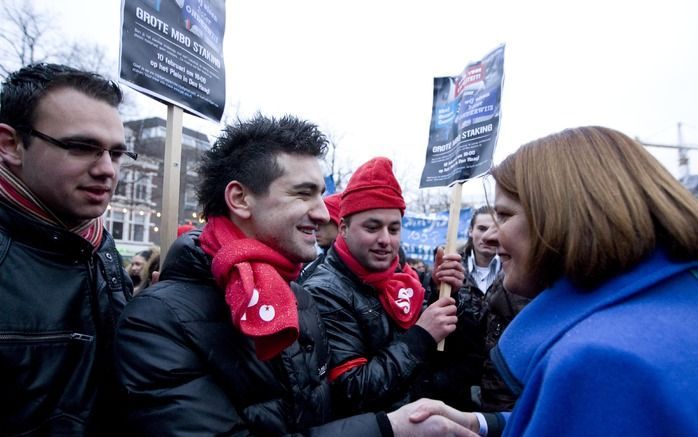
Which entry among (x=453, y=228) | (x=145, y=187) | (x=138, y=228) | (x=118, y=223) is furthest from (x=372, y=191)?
(x=138, y=228)

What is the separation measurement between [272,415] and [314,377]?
1.07 ft

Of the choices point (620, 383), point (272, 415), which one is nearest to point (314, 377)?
point (272, 415)

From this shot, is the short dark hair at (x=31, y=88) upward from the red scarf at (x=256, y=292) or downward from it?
upward

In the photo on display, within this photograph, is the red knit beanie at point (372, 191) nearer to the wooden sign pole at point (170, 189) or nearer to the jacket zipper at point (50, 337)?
the wooden sign pole at point (170, 189)

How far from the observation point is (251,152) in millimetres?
2066

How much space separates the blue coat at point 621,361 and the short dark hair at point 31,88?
1.90 metres

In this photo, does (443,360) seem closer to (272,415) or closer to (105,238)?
(272,415)

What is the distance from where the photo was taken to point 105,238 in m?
2.04

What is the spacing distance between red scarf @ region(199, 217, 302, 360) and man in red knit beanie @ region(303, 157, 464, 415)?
2.39ft

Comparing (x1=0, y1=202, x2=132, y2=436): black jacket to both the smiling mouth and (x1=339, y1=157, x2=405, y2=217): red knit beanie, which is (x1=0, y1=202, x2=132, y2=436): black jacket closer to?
the smiling mouth

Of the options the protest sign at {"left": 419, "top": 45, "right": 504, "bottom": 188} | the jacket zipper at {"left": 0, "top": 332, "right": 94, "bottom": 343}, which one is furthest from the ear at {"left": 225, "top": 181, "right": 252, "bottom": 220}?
the protest sign at {"left": 419, "top": 45, "right": 504, "bottom": 188}

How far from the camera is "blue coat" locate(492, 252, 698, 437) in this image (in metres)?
0.94

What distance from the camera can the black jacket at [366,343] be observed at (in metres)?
2.21

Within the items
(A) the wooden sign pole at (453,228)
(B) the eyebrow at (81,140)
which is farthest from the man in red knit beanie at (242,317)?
(A) the wooden sign pole at (453,228)
